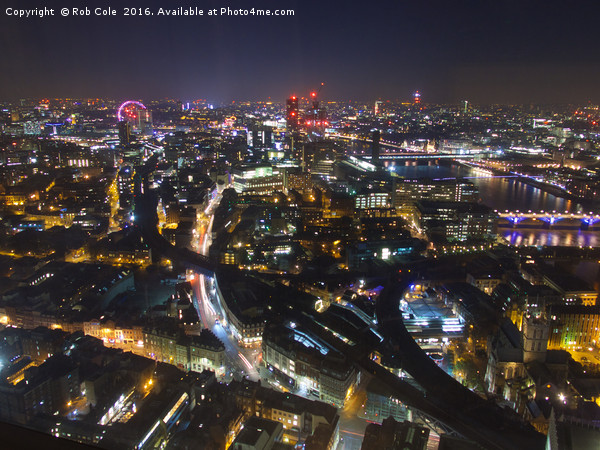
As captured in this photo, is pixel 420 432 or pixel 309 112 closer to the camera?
pixel 420 432

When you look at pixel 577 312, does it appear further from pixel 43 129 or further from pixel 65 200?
pixel 43 129

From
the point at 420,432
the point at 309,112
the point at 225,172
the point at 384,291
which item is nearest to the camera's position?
the point at 420,432

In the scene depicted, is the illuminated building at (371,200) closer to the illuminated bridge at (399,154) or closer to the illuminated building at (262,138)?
the illuminated bridge at (399,154)

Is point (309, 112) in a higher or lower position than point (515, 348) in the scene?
higher

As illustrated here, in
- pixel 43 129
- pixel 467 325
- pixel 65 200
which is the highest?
pixel 43 129

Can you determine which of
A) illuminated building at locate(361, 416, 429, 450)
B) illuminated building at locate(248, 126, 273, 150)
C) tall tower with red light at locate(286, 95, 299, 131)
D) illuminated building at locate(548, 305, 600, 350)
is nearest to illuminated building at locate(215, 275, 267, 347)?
illuminated building at locate(361, 416, 429, 450)

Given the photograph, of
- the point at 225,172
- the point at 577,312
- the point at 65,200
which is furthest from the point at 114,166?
the point at 577,312

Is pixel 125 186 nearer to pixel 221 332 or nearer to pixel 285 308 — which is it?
pixel 221 332

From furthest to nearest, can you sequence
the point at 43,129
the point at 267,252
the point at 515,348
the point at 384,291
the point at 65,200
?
the point at 43,129, the point at 65,200, the point at 267,252, the point at 384,291, the point at 515,348
